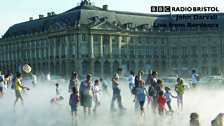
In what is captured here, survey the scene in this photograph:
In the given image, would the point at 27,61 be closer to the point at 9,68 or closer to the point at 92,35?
the point at 9,68

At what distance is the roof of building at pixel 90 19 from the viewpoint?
7988 centimetres

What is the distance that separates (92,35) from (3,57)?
39740mm

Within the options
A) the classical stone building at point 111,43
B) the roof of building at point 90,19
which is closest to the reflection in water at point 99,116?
the classical stone building at point 111,43

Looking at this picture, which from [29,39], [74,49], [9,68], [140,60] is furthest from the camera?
[9,68]

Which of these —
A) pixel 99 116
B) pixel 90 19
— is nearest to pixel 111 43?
pixel 90 19

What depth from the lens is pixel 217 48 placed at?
9000 centimetres

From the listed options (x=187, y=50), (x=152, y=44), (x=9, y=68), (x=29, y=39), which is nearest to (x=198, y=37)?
(x=187, y=50)

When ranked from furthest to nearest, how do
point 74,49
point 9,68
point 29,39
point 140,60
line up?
1. point 9,68
2. point 29,39
3. point 140,60
4. point 74,49

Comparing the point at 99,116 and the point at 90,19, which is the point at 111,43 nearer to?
the point at 90,19

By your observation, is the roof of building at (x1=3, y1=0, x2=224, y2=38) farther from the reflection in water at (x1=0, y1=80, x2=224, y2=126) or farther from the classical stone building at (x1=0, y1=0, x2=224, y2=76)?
the reflection in water at (x1=0, y1=80, x2=224, y2=126)

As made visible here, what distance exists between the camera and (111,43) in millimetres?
82625

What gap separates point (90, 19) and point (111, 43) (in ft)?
22.6

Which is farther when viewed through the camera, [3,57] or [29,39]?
[3,57]

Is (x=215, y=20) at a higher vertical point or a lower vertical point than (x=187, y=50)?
higher
